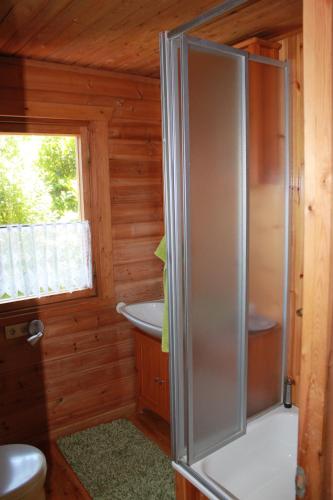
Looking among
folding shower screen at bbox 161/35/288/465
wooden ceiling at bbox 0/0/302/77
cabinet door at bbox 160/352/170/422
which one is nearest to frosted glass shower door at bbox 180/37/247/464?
folding shower screen at bbox 161/35/288/465

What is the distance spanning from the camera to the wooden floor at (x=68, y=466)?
236cm

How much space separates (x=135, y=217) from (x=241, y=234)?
1.31 m

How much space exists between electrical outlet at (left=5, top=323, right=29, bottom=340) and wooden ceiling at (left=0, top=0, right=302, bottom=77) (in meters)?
1.60

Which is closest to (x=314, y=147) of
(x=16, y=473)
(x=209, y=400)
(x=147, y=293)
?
(x=209, y=400)

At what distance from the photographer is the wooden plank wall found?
2625 millimetres

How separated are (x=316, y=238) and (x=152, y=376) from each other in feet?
7.11

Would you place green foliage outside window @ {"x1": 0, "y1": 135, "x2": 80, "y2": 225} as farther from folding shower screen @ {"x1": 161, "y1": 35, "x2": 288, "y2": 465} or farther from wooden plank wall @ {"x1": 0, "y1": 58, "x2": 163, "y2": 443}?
folding shower screen @ {"x1": 161, "y1": 35, "x2": 288, "y2": 465}

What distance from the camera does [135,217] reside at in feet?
10.1

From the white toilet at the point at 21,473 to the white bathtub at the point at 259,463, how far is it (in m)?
0.61

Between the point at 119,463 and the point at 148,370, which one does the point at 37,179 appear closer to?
the point at 148,370

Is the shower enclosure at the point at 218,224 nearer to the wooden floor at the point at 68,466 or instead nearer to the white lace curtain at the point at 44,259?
the wooden floor at the point at 68,466

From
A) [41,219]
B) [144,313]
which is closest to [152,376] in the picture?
[144,313]

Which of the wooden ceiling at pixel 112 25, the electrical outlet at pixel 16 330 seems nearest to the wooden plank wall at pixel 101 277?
the electrical outlet at pixel 16 330

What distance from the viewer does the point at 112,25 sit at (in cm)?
204
